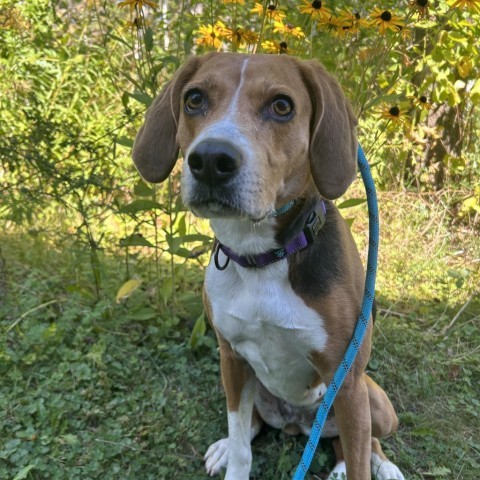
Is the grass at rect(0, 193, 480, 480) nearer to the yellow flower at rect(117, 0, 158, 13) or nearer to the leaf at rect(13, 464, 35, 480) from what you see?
the leaf at rect(13, 464, 35, 480)

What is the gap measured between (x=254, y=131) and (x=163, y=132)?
562 millimetres

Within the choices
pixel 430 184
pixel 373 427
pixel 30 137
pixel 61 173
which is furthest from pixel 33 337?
pixel 430 184

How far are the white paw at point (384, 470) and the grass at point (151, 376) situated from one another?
0.15 meters

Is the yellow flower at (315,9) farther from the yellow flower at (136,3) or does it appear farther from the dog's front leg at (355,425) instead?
the dog's front leg at (355,425)

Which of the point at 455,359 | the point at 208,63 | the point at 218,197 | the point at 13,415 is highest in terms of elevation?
the point at 208,63

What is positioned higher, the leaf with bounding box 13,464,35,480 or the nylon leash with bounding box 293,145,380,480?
the nylon leash with bounding box 293,145,380,480

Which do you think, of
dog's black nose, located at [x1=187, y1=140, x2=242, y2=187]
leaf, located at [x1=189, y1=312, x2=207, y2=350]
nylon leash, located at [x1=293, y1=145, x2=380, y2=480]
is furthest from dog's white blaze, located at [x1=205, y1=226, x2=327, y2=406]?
leaf, located at [x1=189, y1=312, x2=207, y2=350]

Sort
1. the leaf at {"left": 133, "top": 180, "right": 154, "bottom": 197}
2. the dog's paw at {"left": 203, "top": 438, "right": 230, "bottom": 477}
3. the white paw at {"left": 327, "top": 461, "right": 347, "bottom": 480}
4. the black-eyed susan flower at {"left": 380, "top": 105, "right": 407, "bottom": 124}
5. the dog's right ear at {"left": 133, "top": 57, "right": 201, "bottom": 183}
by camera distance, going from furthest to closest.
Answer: the black-eyed susan flower at {"left": 380, "top": 105, "right": 407, "bottom": 124}, the leaf at {"left": 133, "top": 180, "right": 154, "bottom": 197}, the dog's paw at {"left": 203, "top": 438, "right": 230, "bottom": 477}, the white paw at {"left": 327, "top": 461, "right": 347, "bottom": 480}, the dog's right ear at {"left": 133, "top": 57, "right": 201, "bottom": 183}

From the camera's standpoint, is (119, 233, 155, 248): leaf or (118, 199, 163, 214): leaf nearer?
(118, 199, 163, 214): leaf

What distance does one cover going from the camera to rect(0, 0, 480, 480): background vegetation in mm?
2836

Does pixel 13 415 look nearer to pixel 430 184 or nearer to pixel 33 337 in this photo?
pixel 33 337

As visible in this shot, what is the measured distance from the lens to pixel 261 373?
97.4 inches

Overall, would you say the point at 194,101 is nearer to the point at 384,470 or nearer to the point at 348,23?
the point at 348,23

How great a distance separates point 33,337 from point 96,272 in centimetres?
60
